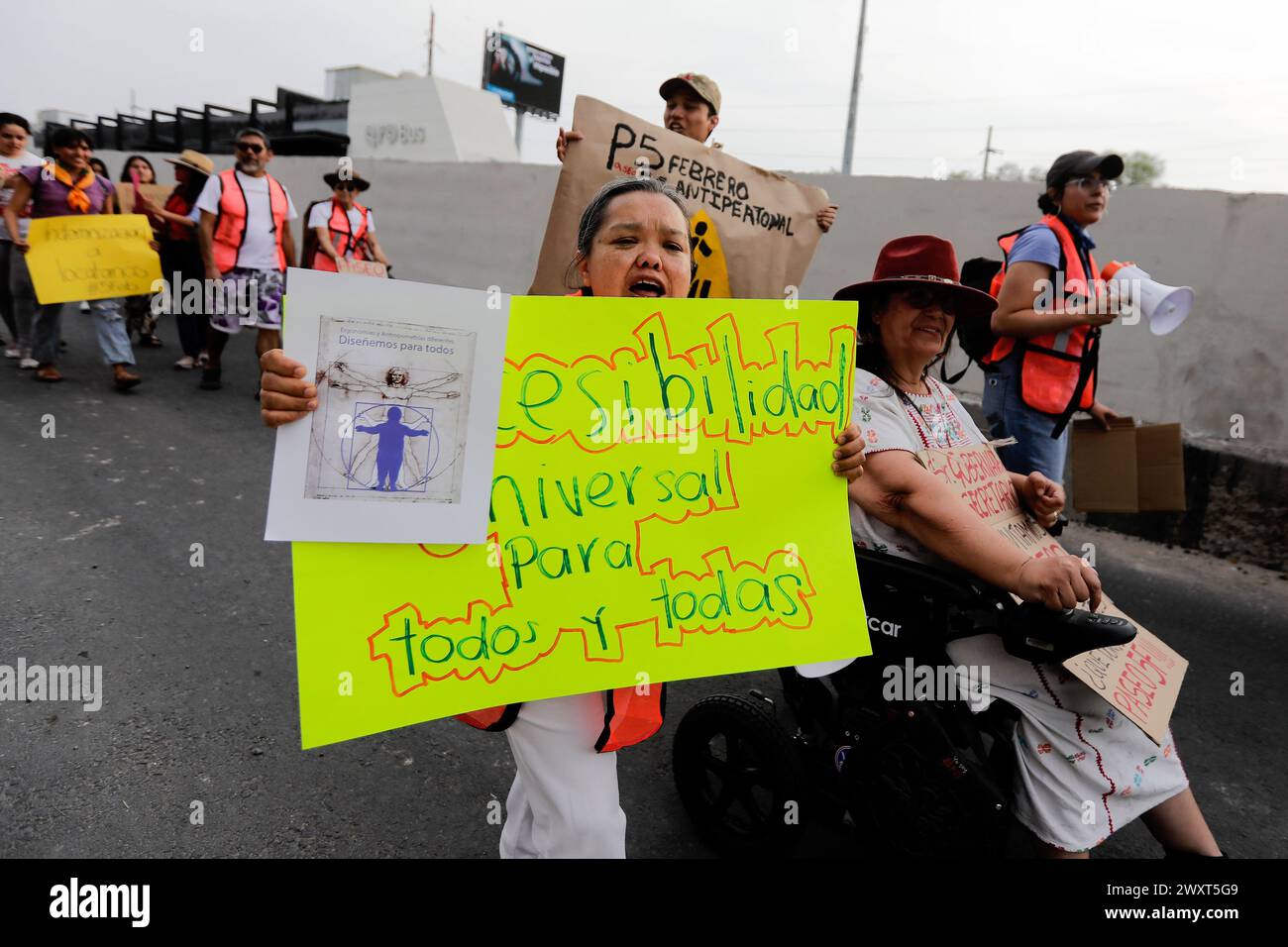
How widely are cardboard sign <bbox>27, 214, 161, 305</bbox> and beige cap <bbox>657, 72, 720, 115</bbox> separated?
4.51m

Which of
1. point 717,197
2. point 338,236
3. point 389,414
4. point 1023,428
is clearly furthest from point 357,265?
point 389,414

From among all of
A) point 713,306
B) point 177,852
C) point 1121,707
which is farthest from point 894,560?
point 177,852

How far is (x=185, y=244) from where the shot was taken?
26.3ft

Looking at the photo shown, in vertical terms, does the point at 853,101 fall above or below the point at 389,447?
above

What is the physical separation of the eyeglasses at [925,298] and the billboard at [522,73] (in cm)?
3994

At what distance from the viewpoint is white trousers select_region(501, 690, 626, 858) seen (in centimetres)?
151

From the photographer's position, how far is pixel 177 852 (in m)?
2.02

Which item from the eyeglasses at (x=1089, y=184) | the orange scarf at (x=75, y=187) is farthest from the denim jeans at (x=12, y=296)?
the eyeglasses at (x=1089, y=184)

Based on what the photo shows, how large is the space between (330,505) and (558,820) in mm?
709

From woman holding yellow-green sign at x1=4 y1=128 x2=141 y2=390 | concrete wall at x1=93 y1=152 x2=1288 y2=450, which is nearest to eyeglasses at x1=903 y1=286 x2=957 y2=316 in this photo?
concrete wall at x1=93 y1=152 x2=1288 y2=450

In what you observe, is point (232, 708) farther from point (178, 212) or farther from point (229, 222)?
point (178, 212)

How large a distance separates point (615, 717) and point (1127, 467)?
2.50m

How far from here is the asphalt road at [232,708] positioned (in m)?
2.17
